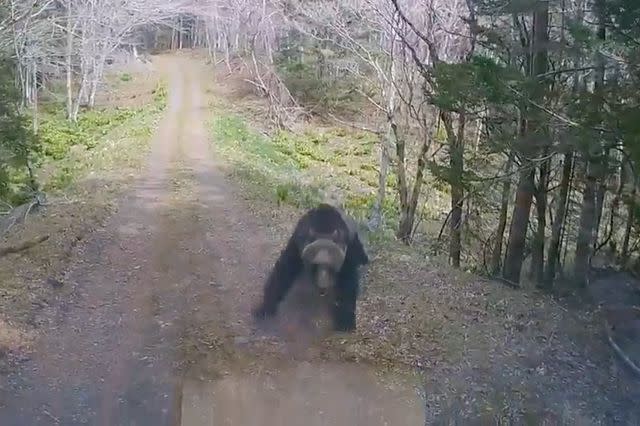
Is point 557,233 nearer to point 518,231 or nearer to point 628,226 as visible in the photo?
point 518,231

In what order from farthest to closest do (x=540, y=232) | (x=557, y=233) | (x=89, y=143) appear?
1. (x=89, y=143)
2. (x=540, y=232)
3. (x=557, y=233)

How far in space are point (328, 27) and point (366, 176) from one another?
1787mm

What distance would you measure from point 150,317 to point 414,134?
420cm

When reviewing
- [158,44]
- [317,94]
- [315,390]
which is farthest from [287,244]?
[158,44]

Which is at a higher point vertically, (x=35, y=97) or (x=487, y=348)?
(x=35, y=97)

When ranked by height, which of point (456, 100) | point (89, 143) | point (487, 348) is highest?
point (456, 100)

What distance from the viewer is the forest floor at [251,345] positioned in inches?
108

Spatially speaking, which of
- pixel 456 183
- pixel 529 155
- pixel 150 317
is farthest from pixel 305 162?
pixel 150 317

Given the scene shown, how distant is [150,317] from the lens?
3.44m

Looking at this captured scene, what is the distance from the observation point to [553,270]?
5145 millimetres

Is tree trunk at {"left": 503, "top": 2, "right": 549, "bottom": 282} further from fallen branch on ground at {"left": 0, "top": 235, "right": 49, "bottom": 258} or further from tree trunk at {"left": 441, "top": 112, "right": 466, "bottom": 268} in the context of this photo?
fallen branch on ground at {"left": 0, "top": 235, "right": 49, "bottom": 258}

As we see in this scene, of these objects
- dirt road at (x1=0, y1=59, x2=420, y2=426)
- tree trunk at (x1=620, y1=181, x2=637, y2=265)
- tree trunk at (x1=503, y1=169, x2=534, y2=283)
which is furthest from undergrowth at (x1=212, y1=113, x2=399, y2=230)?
tree trunk at (x1=620, y1=181, x2=637, y2=265)

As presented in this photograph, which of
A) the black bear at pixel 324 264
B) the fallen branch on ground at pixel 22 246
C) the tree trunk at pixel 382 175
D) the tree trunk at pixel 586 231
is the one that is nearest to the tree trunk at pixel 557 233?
the tree trunk at pixel 586 231

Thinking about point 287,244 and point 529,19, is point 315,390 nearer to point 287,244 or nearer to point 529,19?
point 287,244
